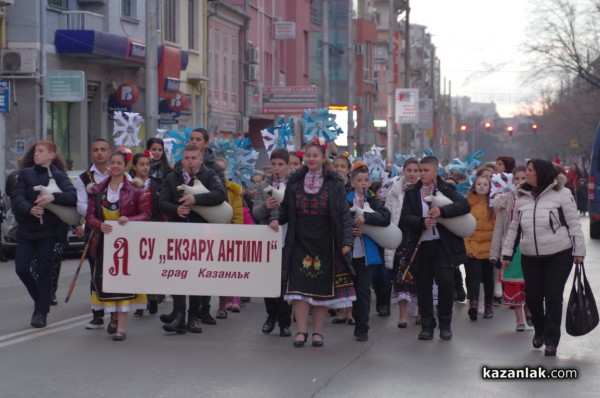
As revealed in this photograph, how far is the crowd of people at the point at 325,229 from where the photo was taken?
11.4 metres

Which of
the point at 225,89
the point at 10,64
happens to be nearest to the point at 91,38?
the point at 10,64

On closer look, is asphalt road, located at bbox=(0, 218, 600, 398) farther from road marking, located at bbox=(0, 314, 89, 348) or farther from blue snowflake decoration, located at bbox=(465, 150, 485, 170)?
blue snowflake decoration, located at bbox=(465, 150, 485, 170)

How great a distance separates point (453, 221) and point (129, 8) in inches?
1000

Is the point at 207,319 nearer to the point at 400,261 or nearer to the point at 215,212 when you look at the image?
the point at 215,212

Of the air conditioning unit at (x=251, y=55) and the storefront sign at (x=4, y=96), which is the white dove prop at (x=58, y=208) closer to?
the storefront sign at (x=4, y=96)

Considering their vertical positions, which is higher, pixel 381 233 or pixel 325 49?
pixel 325 49

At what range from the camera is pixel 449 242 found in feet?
41.1

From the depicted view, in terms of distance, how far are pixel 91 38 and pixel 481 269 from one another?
19257 mm

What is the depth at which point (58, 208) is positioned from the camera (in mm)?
12719

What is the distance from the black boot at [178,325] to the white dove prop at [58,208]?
1378 mm

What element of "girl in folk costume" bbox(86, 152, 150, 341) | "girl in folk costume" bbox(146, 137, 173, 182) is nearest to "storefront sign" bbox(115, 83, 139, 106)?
"girl in folk costume" bbox(146, 137, 173, 182)

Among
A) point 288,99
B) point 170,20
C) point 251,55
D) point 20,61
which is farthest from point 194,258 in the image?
point 251,55

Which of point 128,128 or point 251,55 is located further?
point 251,55

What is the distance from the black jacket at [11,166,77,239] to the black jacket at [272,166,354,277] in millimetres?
2261
